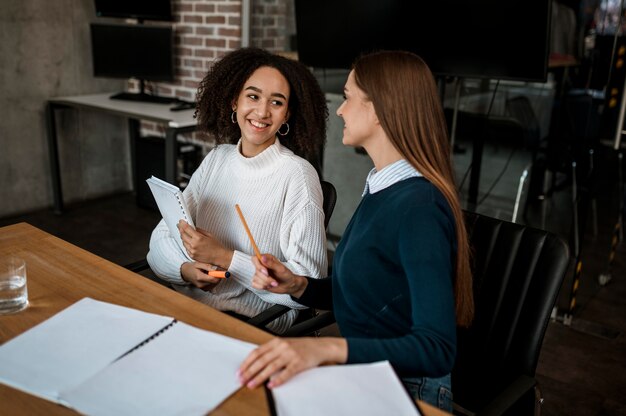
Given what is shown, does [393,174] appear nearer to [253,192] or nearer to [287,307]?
[287,307]

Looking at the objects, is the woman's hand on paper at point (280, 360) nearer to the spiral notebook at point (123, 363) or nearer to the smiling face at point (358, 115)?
the spiral notebook at point (123, 363)

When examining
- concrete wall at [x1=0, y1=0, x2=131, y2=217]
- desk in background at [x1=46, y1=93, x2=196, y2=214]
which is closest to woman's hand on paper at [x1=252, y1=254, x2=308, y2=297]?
desk in background at [x1=46, y1=93, x2=196, y2=214]

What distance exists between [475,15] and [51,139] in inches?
121

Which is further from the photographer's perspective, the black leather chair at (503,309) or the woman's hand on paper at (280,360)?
the black leather chair at (503,309)

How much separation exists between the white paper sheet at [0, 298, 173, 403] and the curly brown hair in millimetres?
923

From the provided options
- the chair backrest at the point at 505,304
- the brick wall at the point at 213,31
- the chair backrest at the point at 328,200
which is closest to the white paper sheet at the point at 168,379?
the chair backrest at the point at 505,304

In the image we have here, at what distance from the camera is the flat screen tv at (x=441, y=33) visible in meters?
2.46

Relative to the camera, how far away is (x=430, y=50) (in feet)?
9.03

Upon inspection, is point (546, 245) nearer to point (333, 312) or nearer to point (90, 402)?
point (333, 312)

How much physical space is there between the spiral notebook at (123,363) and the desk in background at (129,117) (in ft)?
7.32

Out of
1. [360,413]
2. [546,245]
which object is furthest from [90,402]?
[546,245]

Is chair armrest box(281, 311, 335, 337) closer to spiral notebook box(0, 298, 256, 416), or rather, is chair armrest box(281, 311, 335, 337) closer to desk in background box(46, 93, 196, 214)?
spiral notebook box(0, 298, 256, 416)

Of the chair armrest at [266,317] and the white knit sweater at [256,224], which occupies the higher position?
the white knit sweater at [256,224]

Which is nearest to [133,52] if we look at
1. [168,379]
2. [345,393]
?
[168,379]
